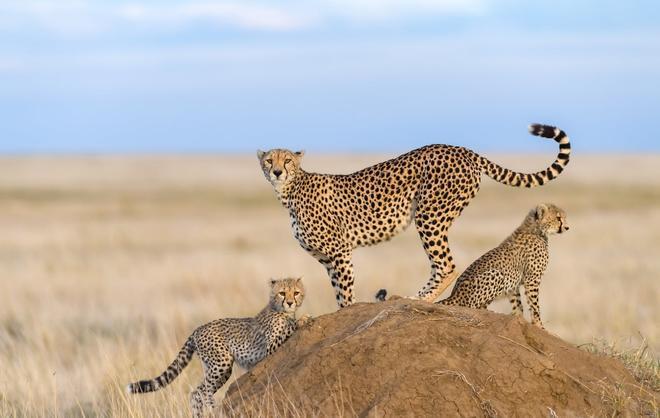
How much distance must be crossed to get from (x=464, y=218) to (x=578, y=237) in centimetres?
717

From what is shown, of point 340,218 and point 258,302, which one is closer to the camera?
point 340,218

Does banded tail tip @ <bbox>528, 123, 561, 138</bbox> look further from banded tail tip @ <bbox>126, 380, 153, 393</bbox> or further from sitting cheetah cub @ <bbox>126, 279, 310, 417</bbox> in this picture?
banded tail tip @ <bbox>126, 380, 153, 393</bbox>

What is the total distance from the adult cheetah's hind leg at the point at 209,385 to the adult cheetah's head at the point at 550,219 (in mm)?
2225

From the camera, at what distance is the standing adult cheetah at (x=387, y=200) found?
667 centimetres

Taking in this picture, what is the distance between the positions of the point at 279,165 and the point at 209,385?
1.41m

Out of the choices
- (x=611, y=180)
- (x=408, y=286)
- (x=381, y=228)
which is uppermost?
(x=381, y=228)

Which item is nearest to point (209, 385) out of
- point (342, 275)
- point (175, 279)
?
point (342, 275)

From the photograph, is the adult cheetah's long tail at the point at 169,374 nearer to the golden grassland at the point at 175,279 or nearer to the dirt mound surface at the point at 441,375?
the golden grassland at the point at 175,279

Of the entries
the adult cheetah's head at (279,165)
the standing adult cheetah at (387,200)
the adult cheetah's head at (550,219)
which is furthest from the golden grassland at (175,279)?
the adult cheetah's head at (550,219)

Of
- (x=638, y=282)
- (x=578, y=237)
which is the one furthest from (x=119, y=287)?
(x=578, y=237)

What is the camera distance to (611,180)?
43.7 meters

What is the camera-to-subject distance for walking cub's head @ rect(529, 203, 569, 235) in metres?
6.98

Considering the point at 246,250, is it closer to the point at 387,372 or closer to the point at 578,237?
the point at 578,237

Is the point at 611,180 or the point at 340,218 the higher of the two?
the point at 340,218
